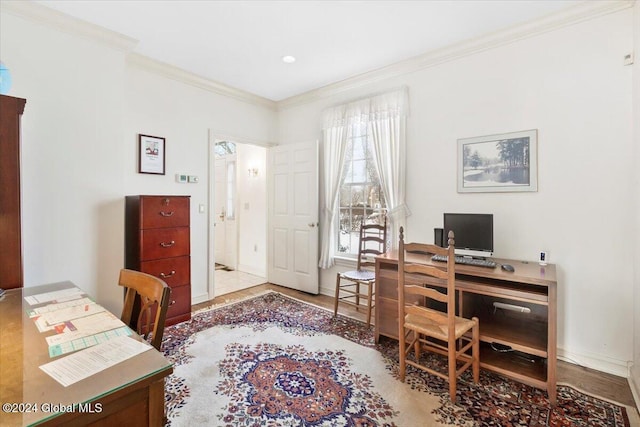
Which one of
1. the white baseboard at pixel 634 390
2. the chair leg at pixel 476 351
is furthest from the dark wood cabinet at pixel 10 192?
the white baseboard at pixel 634 390

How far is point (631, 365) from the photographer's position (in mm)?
2188

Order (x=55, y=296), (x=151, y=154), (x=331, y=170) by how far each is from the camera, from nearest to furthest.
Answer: (x=55, y=296) < (x=151, y=154) < (x=331, y=170)

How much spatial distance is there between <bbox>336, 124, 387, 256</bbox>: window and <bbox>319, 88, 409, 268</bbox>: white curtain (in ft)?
0.30

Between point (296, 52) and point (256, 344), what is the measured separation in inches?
113

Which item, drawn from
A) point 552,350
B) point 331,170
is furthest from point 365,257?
point 552,350

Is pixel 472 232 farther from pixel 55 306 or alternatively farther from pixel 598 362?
pixel 55 306

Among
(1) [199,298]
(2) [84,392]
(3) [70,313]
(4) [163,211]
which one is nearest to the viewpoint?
(2) [84,392]

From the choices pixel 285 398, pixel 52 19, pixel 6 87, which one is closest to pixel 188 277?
pixel 285 398

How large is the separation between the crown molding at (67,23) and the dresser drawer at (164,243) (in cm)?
180

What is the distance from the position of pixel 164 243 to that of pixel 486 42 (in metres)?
3.67

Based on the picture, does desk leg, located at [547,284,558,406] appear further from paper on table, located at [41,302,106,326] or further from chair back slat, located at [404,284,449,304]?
paper on table, located at [41,302,106,326]

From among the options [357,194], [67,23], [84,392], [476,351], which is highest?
[67,23]

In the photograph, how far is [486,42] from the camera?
2.81 meters

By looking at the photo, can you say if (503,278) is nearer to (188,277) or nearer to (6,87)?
(188,277)
